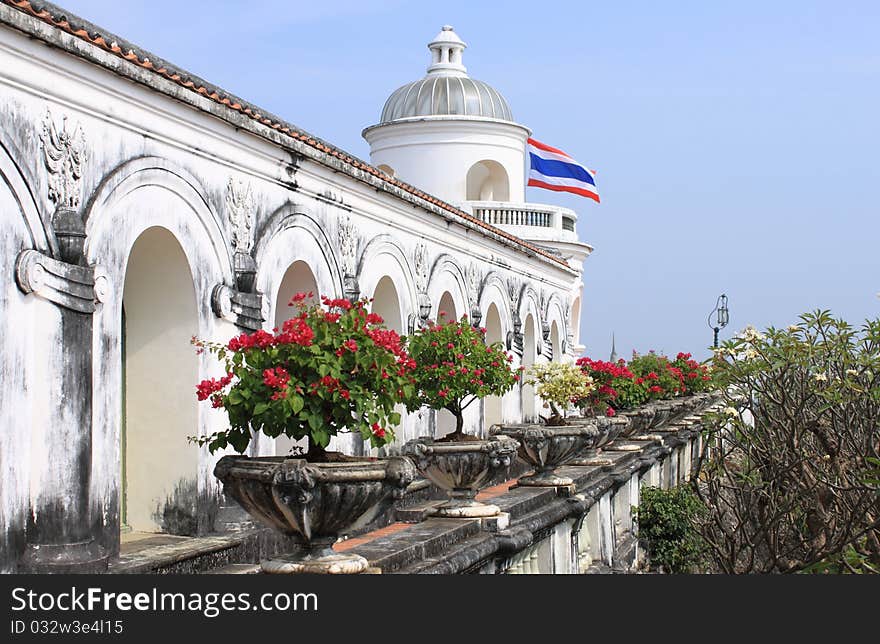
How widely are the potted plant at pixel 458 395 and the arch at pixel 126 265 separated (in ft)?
5.94

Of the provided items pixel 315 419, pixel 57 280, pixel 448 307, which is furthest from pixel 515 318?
pixel 315 419

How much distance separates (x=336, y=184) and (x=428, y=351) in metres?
3.40

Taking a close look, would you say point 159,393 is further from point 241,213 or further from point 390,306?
point 390,306

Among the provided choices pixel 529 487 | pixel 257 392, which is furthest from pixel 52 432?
pixel 529 487

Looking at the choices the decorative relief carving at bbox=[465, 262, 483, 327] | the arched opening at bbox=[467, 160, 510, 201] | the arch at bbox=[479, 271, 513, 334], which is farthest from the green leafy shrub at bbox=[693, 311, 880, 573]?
the arched opening at bbox=[467, 160, 510, 201]

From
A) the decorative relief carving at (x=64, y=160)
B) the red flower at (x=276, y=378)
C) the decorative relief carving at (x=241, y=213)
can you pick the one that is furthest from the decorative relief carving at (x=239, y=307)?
the red flower at (x=276, y=378)

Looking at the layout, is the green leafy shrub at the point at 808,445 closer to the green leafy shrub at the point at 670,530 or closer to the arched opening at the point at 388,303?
the green leafy shrub at the point at 670,530

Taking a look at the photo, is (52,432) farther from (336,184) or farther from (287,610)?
(336,184)

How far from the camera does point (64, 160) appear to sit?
344 inches

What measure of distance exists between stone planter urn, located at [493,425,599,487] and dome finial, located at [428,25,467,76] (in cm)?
2121

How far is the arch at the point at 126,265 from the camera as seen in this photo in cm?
910

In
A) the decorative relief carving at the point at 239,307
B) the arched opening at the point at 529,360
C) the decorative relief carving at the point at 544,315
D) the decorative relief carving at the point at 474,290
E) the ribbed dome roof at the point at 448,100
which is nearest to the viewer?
the decorative relief carving at the point at 239,307

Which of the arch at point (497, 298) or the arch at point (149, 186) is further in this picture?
the arch at point (497, 298)

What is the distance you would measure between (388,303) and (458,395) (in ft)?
18.1
